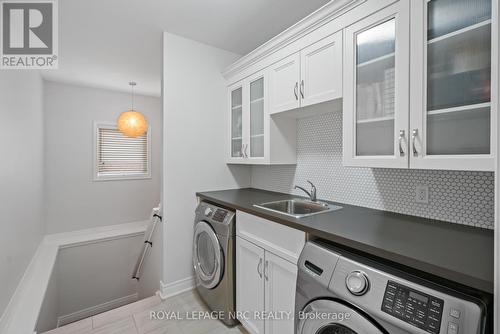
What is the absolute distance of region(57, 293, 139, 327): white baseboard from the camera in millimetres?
3251

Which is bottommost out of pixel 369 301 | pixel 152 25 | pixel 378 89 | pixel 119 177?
pixel 369 301

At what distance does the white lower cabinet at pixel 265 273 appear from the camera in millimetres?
1346

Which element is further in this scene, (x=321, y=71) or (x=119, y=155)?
(x=119, y=155)

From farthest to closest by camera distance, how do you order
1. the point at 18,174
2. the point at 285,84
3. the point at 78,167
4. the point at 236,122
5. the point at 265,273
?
the point at 78,167 → the point at 236,122 → the point at 18,174 → the point at 285,84 → the point at 265,273

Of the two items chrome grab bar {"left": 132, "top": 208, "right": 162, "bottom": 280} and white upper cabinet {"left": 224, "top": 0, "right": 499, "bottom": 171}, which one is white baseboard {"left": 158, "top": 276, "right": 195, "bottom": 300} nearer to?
chrome grab bar {"left": 132, "top": 208, "right": 162, "bottom": 280}

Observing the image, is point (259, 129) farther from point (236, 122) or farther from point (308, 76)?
point (308, 76)

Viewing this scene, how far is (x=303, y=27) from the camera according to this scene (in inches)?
64.8

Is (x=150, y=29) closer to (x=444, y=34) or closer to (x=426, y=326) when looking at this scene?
(x=444, y=34)

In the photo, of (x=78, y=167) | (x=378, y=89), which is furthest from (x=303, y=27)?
(x=78, y=167)

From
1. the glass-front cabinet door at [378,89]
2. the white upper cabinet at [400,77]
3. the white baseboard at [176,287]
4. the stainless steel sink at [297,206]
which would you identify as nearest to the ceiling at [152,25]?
the white upper cabinet at [400,77]

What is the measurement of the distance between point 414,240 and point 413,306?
0.35 m

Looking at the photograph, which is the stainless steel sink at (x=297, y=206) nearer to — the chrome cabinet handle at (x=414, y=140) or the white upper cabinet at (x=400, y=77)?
the white upper cabinet at (x=400, y=77)

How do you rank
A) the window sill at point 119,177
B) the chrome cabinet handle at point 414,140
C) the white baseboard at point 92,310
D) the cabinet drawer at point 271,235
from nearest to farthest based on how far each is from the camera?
the chrome cabinet handle at point 414,140 < the cabinet drawer at point 271,235 < the white baseboard at point 92,310 < the window sill at point 119,177

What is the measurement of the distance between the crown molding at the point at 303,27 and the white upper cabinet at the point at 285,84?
0.13 metres
